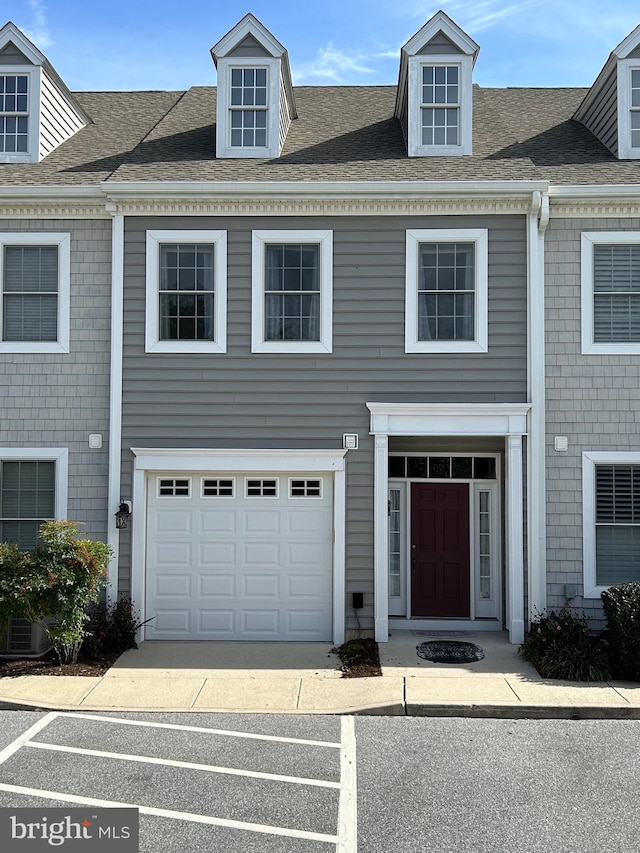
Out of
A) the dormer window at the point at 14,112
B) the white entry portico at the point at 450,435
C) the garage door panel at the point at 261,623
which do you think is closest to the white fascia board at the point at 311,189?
the dormer window at the point at 14,112

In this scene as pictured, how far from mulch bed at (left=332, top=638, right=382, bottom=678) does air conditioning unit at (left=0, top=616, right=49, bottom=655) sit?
3.91 metres

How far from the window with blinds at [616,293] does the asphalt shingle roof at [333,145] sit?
0.93 metres

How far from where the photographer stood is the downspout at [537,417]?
388 inches

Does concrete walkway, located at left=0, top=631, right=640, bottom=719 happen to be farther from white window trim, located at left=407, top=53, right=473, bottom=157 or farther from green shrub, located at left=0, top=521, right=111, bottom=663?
white window trim, located at left=407, top=53, right=473, bottom=157

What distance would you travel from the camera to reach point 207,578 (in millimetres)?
10219

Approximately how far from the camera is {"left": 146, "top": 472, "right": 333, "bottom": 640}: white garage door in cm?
1017

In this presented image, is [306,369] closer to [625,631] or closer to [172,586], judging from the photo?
[172,586]

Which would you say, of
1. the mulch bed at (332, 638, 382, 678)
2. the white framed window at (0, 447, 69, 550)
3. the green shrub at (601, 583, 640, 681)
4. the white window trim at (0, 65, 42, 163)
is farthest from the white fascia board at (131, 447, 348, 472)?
the white window trim at (0, 65, 42, 163)

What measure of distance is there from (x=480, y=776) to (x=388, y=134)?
30.2 feet

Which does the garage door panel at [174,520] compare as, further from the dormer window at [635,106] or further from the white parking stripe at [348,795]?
the dormer window at [635,106]

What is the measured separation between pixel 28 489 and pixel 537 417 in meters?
6.88

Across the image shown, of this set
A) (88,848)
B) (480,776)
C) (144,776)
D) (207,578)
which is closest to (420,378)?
(207,578)

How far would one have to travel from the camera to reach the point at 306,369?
10.1 meters

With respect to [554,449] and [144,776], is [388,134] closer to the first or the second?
[554,449]
